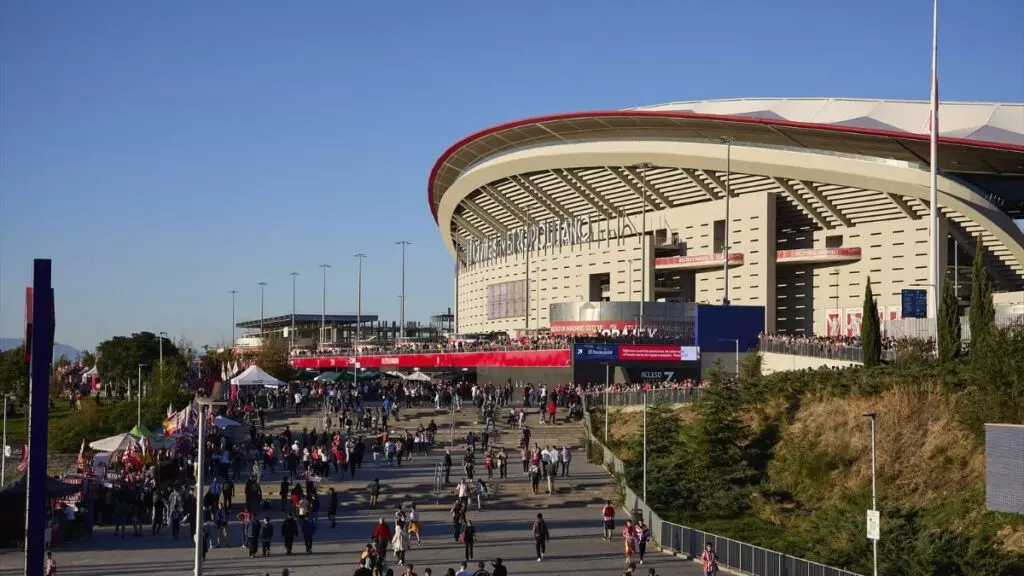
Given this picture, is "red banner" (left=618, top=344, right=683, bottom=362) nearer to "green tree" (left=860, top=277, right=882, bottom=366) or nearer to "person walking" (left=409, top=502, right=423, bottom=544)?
"green tree" (left=860, top=277, right=882, bottom=366)

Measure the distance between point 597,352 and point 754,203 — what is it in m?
18.1

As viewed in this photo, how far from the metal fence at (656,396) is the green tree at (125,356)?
38.4 metres

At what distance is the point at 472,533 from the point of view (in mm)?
25766

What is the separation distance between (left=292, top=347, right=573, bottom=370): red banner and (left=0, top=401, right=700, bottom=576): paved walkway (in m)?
19.4

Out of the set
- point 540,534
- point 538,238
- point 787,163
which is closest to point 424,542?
point 540,534

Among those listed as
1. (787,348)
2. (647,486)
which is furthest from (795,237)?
(647,486)

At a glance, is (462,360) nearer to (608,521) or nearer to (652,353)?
(652,353)

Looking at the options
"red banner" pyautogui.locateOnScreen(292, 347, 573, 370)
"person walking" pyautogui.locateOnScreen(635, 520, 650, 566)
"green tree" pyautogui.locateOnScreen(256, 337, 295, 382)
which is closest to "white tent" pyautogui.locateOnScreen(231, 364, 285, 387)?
"red banner" pyautogui.locateOnScreen(292, 347, 573, 370)

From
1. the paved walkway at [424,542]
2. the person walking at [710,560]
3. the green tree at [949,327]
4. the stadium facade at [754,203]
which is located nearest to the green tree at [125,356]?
the stadium facade at [754,203]

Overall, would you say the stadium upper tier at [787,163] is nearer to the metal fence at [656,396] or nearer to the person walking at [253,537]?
the metal fence at [656,396]

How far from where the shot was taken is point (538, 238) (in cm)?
8969

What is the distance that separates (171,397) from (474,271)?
49912 millimetres

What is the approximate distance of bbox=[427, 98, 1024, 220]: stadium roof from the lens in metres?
59.4

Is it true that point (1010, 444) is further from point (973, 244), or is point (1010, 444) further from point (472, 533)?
point (973, 244)
